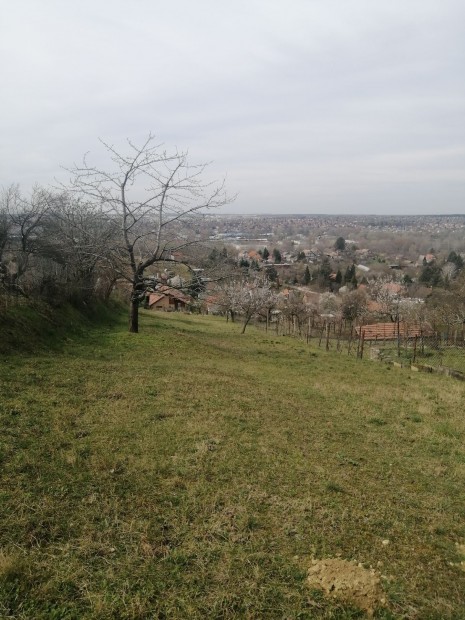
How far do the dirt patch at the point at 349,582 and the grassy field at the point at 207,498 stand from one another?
0.07 meters

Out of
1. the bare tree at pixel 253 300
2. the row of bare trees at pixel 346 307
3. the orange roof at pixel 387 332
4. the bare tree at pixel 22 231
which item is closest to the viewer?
the bare tree at pixel 22 231

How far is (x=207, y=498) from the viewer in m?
4.02

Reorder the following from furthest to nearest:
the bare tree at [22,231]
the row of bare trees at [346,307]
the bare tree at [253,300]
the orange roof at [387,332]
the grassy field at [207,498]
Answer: the bare tree at [253,300], the row of bare trees at [346,307], the orange roof at [387,332], the bare tree at [22,231], the grassy field at [207,498]

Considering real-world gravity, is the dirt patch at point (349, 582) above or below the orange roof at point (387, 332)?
above

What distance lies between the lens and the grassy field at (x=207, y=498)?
9.34ft

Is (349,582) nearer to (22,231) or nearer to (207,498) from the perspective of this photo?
(207,498)

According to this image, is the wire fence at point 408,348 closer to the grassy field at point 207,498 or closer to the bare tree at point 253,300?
Result: the bare tree at point 253,300

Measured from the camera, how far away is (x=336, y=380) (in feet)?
35.0

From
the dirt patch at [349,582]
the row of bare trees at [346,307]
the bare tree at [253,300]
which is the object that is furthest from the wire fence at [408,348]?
the dirt patch at [349,582]

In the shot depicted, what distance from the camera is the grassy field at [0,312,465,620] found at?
2.85 metres

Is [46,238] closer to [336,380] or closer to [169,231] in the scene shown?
[169,231]

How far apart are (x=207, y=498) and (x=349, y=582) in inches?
58.1

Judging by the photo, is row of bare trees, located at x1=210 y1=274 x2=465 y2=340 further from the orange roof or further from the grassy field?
the grassy field

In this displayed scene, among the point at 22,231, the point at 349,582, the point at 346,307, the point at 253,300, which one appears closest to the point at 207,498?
the point at 349,582
